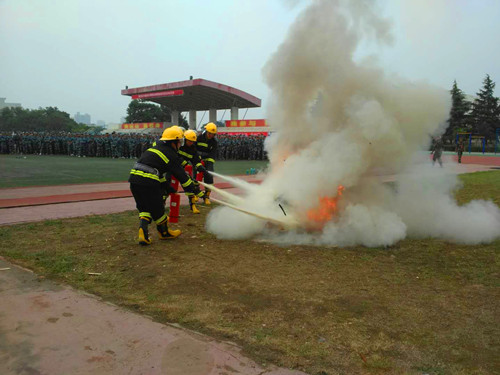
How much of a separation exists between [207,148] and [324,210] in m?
4.00

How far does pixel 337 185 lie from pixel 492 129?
44.8 meters

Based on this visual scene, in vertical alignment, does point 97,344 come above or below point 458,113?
below

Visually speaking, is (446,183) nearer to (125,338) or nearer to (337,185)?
(337,185)

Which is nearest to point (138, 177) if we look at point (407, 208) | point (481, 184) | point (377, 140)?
point (377, 140)

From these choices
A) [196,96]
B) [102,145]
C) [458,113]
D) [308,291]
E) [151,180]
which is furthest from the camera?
[196,96]

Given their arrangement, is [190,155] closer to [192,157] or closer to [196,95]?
[192,157]

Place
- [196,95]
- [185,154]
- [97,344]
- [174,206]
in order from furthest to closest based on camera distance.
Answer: [196,95]
[185,154]
[174,206]
[97,344]

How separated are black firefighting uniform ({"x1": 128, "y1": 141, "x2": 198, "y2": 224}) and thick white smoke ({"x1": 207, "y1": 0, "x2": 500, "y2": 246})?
1177mm

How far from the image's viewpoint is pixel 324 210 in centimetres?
599

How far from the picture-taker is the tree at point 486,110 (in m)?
43.7

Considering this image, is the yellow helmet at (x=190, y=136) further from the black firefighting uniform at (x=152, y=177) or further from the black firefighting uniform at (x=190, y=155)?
the black firefighting uniform at (x=152, y=177)

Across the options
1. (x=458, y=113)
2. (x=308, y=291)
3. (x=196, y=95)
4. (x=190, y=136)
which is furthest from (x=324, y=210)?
(x=458, y=113)

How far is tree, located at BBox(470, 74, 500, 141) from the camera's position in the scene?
4366 cm

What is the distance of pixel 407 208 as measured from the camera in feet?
23.4
